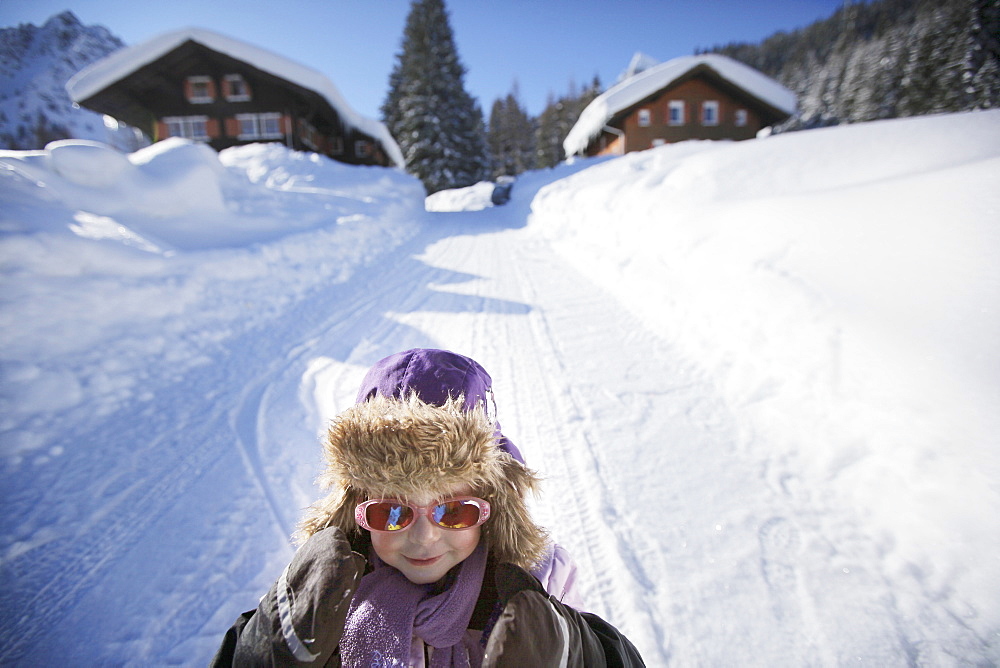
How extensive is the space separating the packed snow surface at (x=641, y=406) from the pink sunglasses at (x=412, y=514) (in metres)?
0.92

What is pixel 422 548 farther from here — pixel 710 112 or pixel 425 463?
pixel 710 112

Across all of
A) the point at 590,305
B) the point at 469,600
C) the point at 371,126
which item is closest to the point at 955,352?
the point at 469,600

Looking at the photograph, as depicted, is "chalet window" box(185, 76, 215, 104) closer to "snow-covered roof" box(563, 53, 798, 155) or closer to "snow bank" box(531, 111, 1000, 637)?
"snow-covered roof" box(563, 53, 798, 155)

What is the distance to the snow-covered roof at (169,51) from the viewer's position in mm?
14898

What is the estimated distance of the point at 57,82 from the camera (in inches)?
2756

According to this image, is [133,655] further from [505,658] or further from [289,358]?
[289,358]

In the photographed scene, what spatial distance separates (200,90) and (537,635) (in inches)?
1011

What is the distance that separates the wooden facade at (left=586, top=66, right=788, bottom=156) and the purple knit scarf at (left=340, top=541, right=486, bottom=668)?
25372mm

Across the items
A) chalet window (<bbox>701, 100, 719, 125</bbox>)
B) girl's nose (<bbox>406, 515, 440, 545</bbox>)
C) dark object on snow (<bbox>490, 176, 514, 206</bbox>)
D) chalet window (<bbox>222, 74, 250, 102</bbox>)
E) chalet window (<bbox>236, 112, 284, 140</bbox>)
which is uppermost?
chalet window (<bbox>222, 74, 250, 102</bbox>)

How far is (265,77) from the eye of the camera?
55.5 feet

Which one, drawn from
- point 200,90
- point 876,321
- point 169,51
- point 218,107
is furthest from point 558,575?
point 200,90

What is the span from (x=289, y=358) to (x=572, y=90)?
58986 mm

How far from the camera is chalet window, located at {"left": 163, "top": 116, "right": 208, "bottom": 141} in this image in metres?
19.1

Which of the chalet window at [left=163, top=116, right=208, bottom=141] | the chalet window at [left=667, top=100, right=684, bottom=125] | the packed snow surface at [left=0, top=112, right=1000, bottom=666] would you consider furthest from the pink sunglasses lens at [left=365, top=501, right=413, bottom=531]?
the chalet window at [left=667, top=100, right=684, bottom=125]
